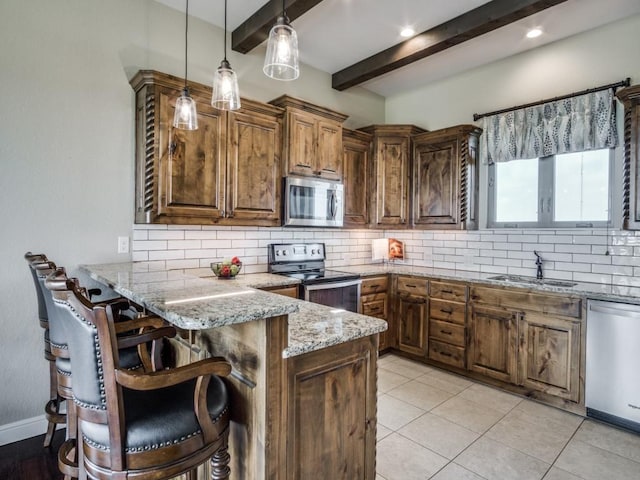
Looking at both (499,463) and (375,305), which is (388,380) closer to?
(375,305)

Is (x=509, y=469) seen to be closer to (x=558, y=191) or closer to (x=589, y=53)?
(x=558, y=191)

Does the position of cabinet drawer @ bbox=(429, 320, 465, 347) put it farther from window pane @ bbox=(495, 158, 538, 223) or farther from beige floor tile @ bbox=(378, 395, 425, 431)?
window pane @ bbox=(495, 158, 538, 223)

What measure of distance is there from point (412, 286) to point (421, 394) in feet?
3.62

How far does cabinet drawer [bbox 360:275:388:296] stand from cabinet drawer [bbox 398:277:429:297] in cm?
17

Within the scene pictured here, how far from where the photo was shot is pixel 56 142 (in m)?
2.48

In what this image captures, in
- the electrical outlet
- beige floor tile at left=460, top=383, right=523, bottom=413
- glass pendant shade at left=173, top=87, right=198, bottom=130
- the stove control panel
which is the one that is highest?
glass pendant shade at left=173, top=87, right=198, bottom=130

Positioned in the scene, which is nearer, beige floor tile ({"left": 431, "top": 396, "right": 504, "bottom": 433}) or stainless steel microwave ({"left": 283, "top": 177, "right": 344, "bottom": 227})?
beige floor tile ({"left": 431, "top": 396, "right": 504, "bottom": 433})

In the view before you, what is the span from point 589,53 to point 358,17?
6.73 ft

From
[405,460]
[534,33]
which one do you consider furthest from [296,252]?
[534,33]

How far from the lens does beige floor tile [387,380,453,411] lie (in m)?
2.92

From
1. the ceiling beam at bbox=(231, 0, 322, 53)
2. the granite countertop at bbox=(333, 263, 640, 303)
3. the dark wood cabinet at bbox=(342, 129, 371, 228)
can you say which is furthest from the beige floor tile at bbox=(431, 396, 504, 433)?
the ceiling beam at bbox=(231, 0, 322, 53)

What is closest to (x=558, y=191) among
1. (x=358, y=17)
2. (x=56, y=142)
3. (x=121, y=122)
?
(x=358, y=17)

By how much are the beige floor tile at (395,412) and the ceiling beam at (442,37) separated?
119 inches

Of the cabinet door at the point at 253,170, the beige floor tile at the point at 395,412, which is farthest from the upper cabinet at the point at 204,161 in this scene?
the beige floor tile at the point at 395,412
